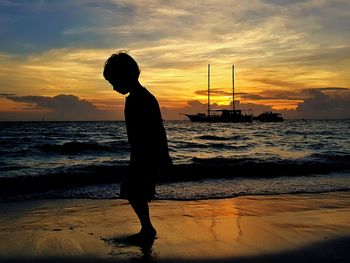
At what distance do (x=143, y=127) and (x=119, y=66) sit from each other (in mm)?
644

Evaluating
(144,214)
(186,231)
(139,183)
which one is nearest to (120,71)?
(139,183)

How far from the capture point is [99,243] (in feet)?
14.3

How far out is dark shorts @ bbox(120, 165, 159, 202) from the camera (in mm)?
4113

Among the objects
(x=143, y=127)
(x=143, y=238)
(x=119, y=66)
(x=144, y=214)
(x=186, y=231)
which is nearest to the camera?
(x=119, y=66)

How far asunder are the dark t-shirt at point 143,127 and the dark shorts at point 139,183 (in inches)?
2.1

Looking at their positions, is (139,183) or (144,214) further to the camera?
(144,214)

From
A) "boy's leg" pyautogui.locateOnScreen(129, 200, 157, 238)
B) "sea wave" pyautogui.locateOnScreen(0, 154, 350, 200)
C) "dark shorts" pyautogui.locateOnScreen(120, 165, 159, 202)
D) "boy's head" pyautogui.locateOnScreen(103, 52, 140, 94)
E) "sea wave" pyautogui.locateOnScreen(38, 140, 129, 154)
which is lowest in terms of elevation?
"sea wave" pyautogui.locateOnScreen(0, 154, 350, 200)

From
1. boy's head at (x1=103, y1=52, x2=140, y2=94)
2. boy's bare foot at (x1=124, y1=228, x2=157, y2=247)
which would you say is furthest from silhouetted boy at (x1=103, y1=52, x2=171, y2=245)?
boy's bare foot at (x1=124, y1=228, x2=157, y2=247)

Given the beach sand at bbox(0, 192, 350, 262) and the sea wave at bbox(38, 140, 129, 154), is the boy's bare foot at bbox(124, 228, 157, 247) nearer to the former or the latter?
the beach sand at bbox(0, 192, 350, 262)

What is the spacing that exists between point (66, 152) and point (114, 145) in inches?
137

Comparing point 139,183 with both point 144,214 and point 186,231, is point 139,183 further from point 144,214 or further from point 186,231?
point 186,231

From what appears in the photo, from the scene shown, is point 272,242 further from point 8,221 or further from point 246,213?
point 8,221

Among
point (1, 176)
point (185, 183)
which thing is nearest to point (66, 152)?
point (1, 176)

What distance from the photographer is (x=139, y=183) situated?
4.11 m
